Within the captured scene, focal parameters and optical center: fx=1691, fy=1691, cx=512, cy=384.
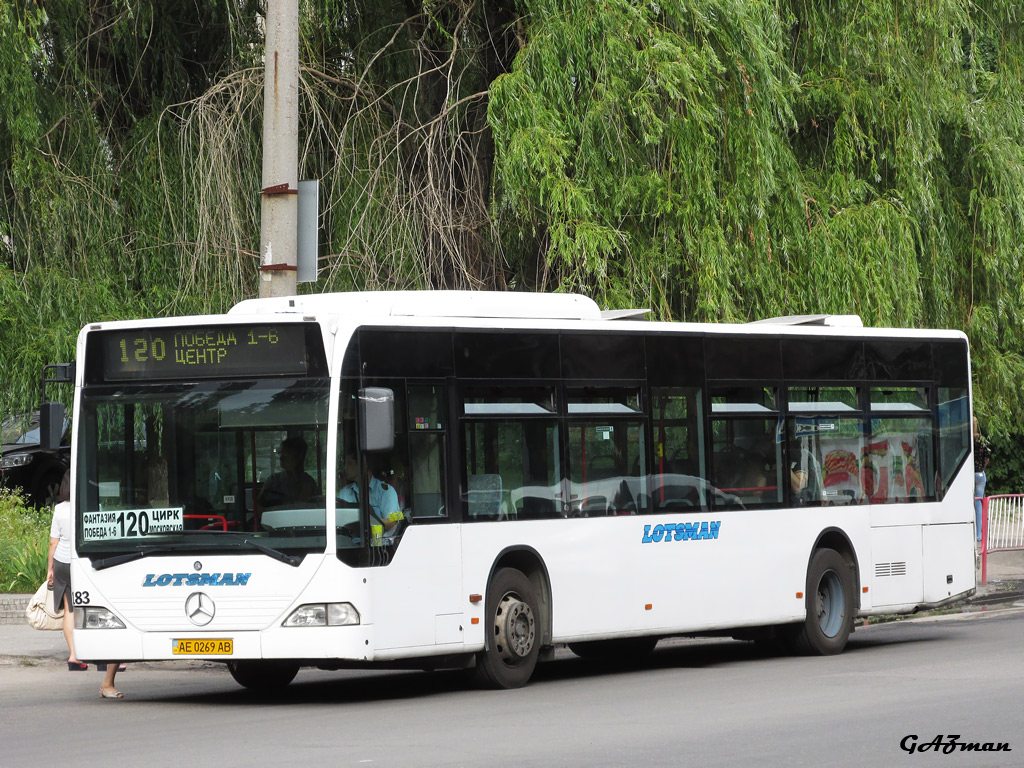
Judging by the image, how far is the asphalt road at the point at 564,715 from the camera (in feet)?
29.5

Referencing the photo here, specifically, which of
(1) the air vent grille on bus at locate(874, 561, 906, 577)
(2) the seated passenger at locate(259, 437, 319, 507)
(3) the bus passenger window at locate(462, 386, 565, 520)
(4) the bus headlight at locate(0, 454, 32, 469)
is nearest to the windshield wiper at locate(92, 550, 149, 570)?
(2) the seated passenger at locate(259, 437, 319, 507)

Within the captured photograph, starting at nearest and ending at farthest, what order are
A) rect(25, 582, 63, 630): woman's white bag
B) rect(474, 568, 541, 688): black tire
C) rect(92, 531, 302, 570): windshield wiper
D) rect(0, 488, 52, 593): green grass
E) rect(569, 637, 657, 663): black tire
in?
rect(92, 531, 302, 570): windshield wiper < rect(474, 568, 541, 688): black tire < rect(25, 582, 63, 630): woman's white bag < rect(569, 637, 657, 663): black tire < rect(0, 488, 52, 593): green grass

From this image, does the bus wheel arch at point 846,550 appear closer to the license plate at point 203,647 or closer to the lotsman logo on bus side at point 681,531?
the lotsman logo on bus side at point 681,531

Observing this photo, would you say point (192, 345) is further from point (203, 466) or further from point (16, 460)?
point (16, 460)

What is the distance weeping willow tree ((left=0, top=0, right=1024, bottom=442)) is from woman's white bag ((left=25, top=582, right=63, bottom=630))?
407 centimetres

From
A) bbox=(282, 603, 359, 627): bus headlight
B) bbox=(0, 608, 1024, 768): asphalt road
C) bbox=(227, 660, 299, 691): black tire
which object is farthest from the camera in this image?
bbox=(227, 660, 299, 691): black tire

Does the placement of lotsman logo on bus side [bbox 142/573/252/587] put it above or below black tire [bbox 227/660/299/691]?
above

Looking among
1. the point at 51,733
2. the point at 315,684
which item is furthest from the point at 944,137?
the point at 51,733

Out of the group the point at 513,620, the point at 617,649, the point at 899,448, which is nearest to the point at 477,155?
the point at 899,448

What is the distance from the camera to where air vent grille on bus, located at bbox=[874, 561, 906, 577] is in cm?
1584

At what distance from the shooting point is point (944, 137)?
827 inches

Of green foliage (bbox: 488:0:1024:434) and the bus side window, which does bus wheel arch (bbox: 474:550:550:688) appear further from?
green foliage (bbox: 488:0:1024:434)

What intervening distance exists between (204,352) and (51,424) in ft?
3.79

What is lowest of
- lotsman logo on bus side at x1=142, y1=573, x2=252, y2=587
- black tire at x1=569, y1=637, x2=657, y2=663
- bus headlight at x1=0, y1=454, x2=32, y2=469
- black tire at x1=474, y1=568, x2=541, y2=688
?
black tire at x1=569, y1=637, x2=657, y2=663
